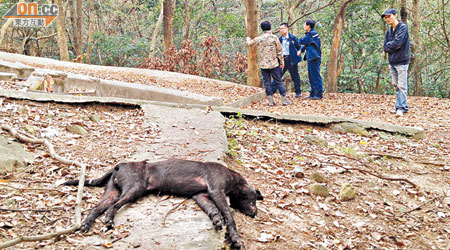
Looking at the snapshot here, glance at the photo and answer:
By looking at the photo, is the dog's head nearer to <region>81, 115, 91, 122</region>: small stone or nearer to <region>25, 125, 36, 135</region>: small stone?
<region>25, 125, 36, 135</region>: small stone

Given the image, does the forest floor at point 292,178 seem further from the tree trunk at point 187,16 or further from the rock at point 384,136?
the tree trunk at point 187,16

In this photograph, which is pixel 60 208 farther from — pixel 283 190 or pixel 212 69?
pixel 212 69

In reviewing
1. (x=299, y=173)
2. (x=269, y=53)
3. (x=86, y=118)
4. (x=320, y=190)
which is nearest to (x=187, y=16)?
(x=269, y=53)

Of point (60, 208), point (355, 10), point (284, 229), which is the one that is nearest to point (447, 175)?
point (284, 229)

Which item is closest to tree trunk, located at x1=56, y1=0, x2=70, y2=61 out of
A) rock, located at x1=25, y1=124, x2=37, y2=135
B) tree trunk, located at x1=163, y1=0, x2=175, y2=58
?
tree trunk, located at x1=163, y1=0, x2=175, y2=58

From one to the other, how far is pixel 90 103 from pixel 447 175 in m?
5.97

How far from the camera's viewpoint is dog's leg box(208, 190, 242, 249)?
3.28 meters

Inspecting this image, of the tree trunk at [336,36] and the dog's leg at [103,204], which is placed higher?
the tree trunk at [336,36]

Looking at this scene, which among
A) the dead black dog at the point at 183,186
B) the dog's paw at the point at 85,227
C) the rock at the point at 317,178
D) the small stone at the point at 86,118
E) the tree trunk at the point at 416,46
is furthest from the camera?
the tree trunk at the point at 416,46

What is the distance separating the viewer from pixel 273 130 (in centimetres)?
740

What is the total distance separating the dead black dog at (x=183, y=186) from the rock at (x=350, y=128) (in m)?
4.25

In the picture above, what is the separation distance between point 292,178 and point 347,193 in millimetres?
754

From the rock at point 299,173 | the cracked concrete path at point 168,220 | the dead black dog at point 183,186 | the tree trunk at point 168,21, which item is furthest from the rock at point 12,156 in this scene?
the tree trunk at point 168,21

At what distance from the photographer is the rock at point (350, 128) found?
7.78 meters
